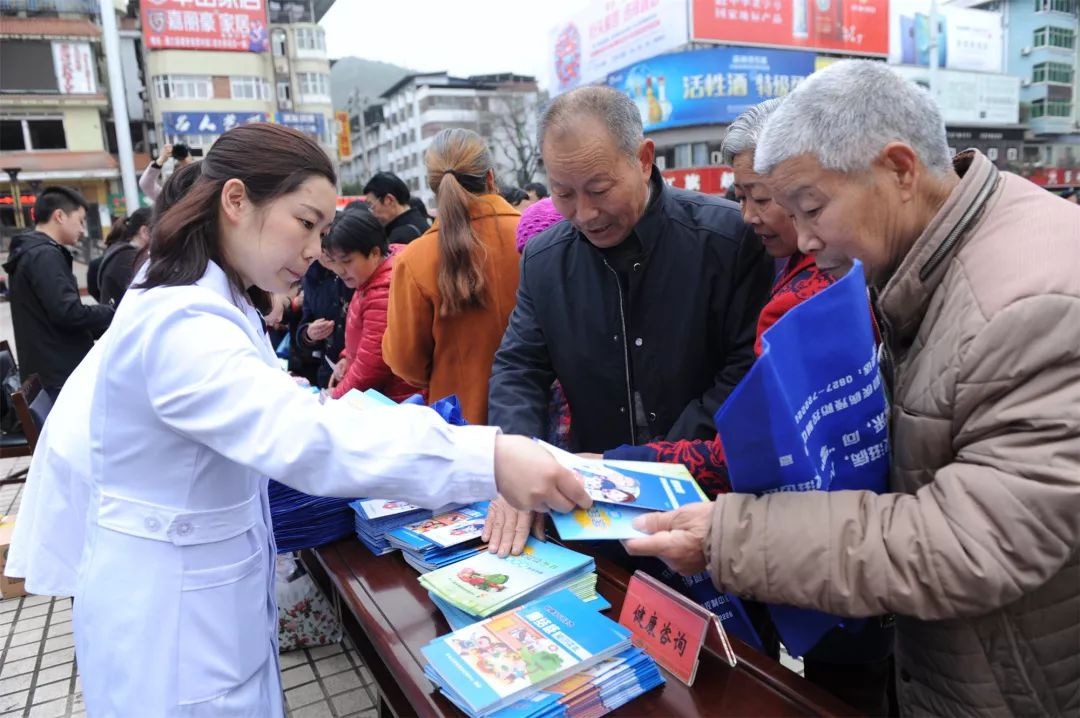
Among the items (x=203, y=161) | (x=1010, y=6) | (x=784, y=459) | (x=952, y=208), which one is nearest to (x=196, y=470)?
(x=203, y=161)

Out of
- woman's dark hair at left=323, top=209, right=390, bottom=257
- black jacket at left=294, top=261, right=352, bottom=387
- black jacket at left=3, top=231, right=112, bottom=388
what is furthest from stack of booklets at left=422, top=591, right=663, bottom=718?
black jacket at left=3, top=231, right=112, bottom=388

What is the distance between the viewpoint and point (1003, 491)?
0.91 metres

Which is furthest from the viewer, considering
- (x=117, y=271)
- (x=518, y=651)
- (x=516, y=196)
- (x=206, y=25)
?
(x=206, y=25)

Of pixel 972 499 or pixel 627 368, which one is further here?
pixel 627 368

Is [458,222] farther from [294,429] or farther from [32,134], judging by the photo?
[32,134]

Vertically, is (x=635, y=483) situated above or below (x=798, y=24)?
below

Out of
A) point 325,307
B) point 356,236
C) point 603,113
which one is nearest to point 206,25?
point 325,307

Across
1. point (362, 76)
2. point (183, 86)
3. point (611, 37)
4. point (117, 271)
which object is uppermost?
point (362, 76)

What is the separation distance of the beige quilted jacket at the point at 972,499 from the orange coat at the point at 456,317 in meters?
1.81

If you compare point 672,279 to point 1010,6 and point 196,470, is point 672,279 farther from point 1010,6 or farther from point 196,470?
point 1010,6

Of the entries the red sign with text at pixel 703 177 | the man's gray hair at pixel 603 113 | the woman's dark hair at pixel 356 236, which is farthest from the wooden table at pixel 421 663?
the red sign with text at pixel 703 177

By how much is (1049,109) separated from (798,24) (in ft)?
63.2

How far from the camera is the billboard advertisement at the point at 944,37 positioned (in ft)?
126

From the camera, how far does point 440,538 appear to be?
1.61 metres
